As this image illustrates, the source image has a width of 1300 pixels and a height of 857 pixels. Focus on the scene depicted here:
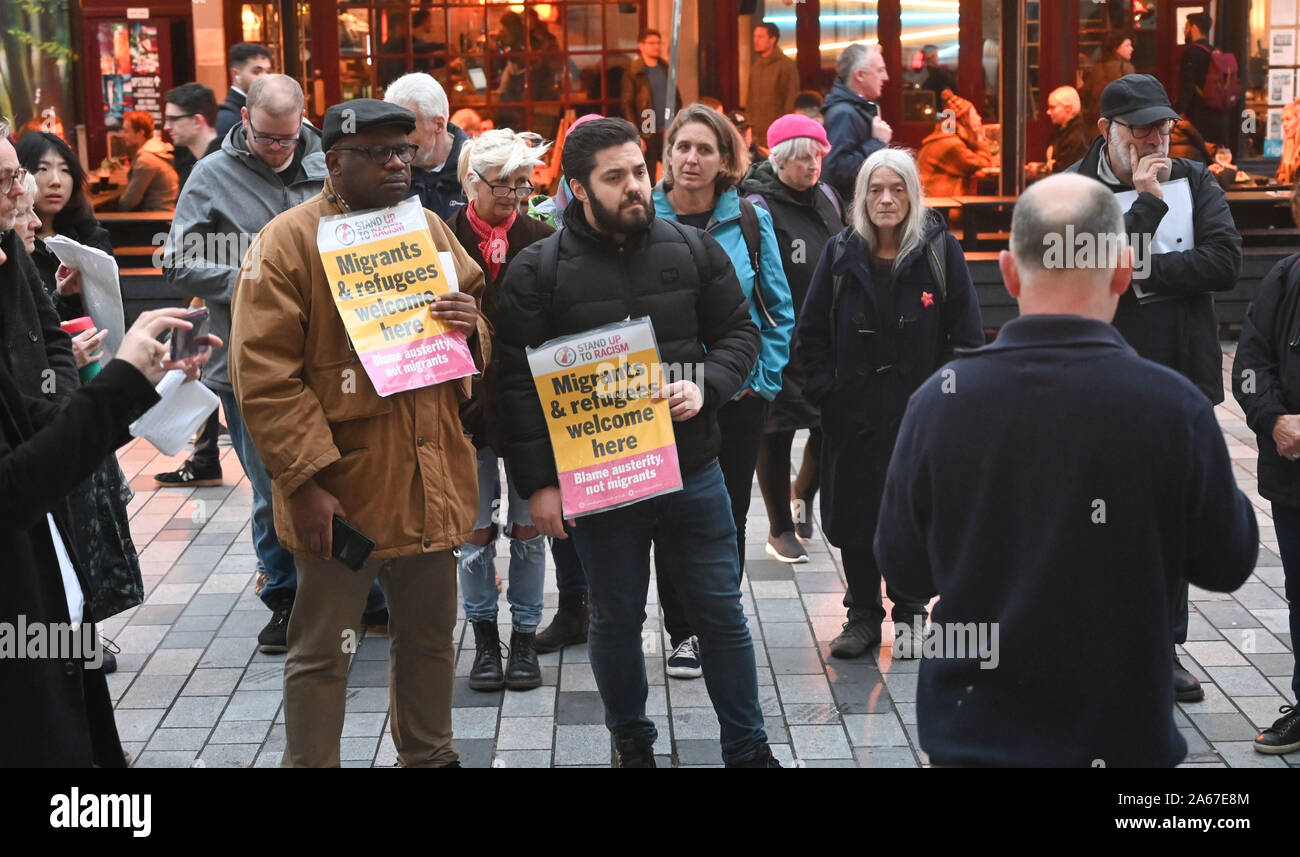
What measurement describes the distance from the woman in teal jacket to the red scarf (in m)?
0.56

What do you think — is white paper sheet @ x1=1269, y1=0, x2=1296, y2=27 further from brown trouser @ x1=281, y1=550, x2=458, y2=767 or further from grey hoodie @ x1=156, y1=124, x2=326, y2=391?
brown trouser @ x1=281, y1=550, x2=458, y2=767

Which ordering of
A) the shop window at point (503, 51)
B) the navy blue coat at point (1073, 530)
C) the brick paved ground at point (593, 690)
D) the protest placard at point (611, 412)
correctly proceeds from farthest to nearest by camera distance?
the shop window at point (503, 51) < the brick paved ground at point (593, 690) < the protest placard at point (611, 412) < the navy blue coat at point (1073, 530)

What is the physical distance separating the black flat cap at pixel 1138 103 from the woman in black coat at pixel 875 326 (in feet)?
2.25

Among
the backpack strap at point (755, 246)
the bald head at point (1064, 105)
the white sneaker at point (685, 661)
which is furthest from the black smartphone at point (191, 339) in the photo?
the bald head at point (1064, 105)

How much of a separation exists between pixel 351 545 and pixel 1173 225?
9.51ft

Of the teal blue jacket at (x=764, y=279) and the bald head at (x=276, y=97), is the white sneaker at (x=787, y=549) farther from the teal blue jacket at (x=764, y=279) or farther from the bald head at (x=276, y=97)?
the bald head at (x=276, y=97)

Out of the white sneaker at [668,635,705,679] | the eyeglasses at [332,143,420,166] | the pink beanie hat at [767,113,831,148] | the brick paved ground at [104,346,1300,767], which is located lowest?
the brick paved ground at [104,346,1300,767]

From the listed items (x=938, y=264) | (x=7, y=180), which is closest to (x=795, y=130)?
(x=938, y=264)

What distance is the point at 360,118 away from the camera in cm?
367

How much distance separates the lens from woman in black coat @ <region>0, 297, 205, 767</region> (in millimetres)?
2666

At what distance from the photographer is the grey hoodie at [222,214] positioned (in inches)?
209

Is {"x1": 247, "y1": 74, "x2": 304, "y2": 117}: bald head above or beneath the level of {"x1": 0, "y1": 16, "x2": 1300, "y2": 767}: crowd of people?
above

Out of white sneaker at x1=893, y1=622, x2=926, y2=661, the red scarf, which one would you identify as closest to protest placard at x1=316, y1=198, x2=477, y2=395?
the red scarf

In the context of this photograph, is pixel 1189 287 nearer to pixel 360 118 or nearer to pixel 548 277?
pixel 548 277
